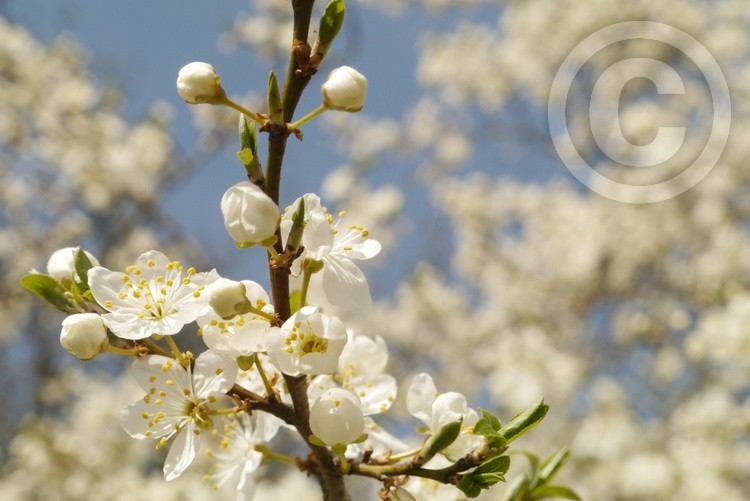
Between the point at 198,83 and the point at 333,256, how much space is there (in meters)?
0.30

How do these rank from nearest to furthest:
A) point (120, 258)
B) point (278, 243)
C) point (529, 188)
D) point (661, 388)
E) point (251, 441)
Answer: point (278, 243), point (251, 441), point (661, 388), point (120, 258), point (529, 188)

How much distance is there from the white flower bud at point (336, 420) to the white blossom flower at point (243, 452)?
0.22 meters

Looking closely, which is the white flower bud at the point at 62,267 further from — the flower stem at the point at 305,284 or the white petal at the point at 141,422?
the flower stem at the point at 305,284

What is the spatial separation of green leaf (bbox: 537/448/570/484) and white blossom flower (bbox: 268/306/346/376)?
1.56 ft

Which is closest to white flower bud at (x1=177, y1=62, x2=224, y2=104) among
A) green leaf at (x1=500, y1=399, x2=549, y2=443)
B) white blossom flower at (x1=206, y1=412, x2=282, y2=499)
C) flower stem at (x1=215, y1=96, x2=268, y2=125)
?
flower stem at (x1=215, y1=96, x2=268, y2=125)

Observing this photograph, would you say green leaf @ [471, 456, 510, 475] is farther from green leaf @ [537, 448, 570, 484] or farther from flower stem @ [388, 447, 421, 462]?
green leaf @ [537, 448, 570, 484]

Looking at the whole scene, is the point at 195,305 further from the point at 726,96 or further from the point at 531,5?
the point at 531,5

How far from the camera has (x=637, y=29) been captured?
766 cm

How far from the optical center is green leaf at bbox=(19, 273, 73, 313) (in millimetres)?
1043

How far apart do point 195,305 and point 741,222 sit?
25.9ft

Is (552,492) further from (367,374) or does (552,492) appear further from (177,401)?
(177,401)

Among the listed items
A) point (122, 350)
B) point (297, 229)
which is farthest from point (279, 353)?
point (122, 350)

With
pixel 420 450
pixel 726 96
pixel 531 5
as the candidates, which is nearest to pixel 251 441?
pixel 420 450

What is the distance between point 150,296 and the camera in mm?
1113
